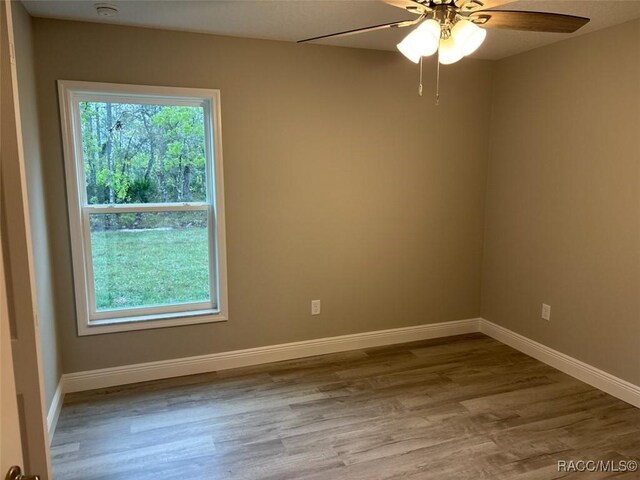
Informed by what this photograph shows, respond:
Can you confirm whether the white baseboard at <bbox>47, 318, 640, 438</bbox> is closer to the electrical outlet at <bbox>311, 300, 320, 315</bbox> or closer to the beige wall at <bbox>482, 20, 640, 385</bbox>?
the beige wall at <bbox>482, 20, 640, 385</bbox>

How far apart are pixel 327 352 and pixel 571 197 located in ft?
7.12

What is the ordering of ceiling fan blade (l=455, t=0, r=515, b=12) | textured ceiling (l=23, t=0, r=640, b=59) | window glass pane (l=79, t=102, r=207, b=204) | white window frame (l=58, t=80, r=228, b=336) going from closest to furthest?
ceiling fan blade (l=455, t=0, r=515, b=12) → textured ceiling (l=23, t=0, r=640, b=59) → white window frame (l=58, t=80, r=228, b=336) → window glass pane (l=79, t=102, r=207, b=204)

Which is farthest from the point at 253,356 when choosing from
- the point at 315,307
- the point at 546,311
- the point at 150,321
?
the point at 546,311

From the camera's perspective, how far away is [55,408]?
265 centimetres

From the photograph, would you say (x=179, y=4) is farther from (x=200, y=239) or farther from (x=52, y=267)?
(x=52, y=267)

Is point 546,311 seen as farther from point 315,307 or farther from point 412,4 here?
point 412,4

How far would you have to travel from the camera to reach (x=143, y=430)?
2580 millimetres

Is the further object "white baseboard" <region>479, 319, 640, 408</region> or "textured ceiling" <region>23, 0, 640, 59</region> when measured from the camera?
"white baseboard" <region>479, 319, 640, 408</region>

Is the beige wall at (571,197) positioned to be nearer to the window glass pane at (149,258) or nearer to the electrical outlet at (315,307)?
the electrical outlet at (315,307)

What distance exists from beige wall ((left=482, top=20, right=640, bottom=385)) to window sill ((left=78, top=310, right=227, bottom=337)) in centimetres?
244

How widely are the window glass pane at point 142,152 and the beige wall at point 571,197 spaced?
2.47 m

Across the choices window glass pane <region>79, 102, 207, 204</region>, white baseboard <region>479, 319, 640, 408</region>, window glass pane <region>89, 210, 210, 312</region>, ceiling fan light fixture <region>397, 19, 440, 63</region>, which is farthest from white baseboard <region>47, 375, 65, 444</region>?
white baseboard <region>479, 319, 640, 408</region>

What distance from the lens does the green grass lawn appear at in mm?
3066

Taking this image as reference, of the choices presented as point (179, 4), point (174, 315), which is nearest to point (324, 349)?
point (174, 315)
